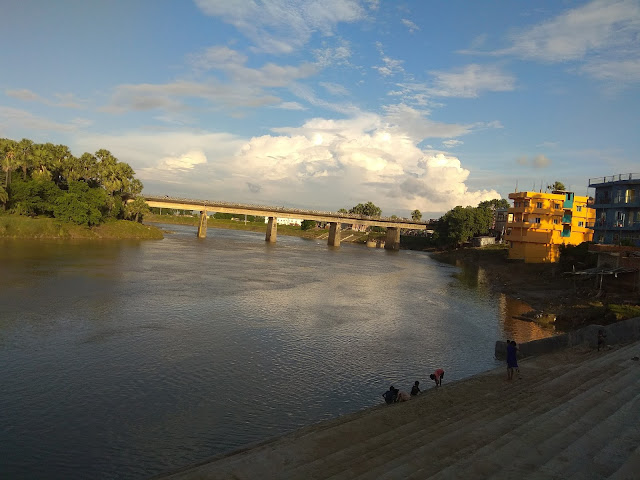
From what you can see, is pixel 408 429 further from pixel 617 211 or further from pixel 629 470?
pixel 617 211

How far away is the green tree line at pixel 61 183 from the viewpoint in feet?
294

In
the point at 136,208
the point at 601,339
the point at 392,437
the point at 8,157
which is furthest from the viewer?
the point at 136,208

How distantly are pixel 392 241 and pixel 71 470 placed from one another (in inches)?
5693

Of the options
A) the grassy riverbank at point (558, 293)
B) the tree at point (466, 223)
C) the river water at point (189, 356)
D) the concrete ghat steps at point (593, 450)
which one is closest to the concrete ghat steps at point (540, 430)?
the concrete ghat steps at point (593, 450)

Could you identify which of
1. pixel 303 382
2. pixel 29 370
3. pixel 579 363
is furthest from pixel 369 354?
pixel 29 370

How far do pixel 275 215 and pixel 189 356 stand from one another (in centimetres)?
11013

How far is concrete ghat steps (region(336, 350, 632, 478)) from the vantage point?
34.1ft

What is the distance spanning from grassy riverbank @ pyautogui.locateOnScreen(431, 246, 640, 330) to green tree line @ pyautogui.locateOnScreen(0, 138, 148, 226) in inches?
3258

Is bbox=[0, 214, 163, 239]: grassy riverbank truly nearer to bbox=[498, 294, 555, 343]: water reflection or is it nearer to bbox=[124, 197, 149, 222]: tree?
bbox=[124, 197, 149, 222]: tree

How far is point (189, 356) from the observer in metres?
25.3

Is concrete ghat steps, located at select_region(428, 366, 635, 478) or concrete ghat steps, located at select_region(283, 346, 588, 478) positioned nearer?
concrete ghat steps, located at select_region(428, 366, 635, 478)

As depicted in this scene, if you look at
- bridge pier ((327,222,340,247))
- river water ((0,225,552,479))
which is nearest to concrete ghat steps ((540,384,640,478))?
river water ((0,225,552,479))

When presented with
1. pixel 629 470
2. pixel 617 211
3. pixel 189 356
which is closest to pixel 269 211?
pixel 617 211

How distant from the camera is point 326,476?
1068 centimetres
